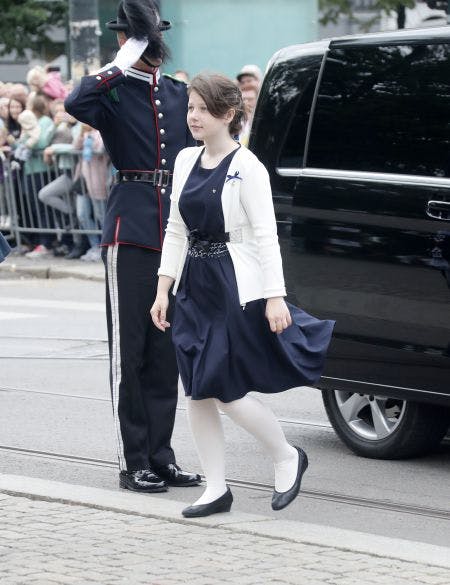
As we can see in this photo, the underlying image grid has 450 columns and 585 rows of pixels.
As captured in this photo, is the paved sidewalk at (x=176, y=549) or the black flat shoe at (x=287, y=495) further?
the black flat shoe at (x=287, y=495)

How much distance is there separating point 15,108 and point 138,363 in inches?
466

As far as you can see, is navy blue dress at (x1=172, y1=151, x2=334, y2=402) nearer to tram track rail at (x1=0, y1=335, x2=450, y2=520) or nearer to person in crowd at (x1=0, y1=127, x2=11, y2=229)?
tram track rail at (x1=0, y1=335, x2=450, y2=520)

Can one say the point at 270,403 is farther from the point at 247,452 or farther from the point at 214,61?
the point at 214,61

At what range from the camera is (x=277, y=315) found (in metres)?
5.75

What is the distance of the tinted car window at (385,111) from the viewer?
269 inches

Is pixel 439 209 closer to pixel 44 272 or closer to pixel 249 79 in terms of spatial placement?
pixel 249 79

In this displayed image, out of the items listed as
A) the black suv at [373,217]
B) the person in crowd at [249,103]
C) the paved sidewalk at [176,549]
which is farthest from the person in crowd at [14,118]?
the paved sidewalk at [176,549]

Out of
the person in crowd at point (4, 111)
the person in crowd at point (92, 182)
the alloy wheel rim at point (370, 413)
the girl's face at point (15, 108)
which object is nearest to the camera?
the alloy wheel rim at point (370, 413)

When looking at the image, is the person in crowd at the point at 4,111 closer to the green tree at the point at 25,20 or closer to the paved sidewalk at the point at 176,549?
the paved sidewalk at the point at 176,549

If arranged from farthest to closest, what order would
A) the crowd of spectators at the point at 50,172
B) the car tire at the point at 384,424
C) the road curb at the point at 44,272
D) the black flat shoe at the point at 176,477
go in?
the crowd of spectators at the point at 50,172 → the road curb at the point at 44,272 → the car tire at the point at 384,424 → the black flat shoe at the point at 176,477

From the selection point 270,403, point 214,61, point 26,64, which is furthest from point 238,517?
point 26,64

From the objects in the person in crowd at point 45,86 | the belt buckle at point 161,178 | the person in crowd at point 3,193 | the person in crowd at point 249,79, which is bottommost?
the person in crowd at point 3,193

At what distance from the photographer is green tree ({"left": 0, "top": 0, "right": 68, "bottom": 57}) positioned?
33.0 metres

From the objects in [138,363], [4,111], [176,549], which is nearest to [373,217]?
[138,363]
